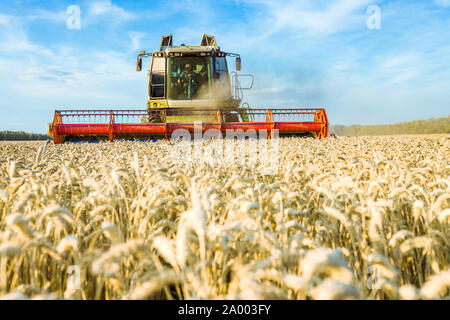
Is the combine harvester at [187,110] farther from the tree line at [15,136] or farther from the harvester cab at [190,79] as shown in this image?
the tree line at [15,136]

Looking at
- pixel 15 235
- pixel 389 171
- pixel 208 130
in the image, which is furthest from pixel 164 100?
pixel 15 235

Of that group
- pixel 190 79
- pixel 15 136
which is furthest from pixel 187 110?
pixel 15 136

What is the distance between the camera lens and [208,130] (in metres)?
14.0

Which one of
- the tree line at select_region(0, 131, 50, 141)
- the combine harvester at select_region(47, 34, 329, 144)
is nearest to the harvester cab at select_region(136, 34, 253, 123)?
the combine harvester at select_region(47, 34, 329, 144)

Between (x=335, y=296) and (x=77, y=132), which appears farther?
(x=77, y=132)

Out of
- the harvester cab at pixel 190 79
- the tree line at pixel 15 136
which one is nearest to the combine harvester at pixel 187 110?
the harvester cab at pixel 190 79

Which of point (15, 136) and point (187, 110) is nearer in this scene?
point (187, 110)

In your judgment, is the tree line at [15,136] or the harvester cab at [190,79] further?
the tree line at [15,136]

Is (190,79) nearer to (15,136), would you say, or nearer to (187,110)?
(187,110)

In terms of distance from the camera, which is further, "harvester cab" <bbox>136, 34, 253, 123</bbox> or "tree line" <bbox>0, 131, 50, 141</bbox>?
"tree line" <bbox>0, 131, 50, 141</bbox>

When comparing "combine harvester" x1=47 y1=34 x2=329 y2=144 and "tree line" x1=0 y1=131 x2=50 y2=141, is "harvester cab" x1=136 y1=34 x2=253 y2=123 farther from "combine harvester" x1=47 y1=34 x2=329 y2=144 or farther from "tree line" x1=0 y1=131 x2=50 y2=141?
"tree line" x1=0 y1=131 x2=50 y2=141
